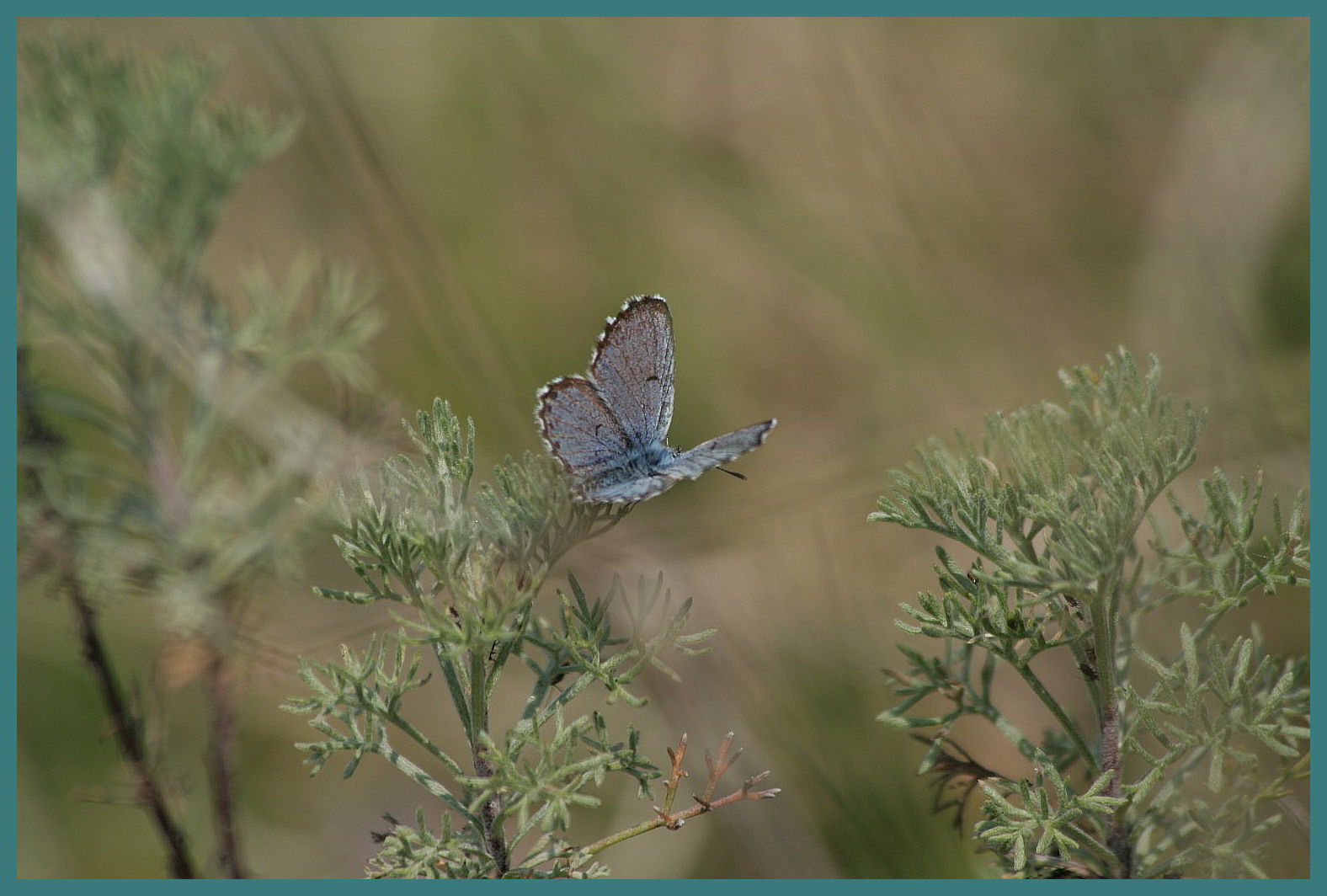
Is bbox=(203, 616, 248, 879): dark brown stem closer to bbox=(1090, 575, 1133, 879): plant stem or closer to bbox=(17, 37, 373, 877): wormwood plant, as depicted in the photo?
bbox=(17, 37, 373, 877): wormwood plant

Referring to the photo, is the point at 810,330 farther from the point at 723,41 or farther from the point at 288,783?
the point at 288,783

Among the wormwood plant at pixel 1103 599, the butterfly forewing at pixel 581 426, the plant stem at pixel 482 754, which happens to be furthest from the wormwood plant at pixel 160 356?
the wormwood plant at pixel 1103 599

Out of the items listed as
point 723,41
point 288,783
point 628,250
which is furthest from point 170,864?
point 723,41

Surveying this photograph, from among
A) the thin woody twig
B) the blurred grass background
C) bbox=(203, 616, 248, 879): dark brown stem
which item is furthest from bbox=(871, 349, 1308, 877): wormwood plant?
the blurred grass background

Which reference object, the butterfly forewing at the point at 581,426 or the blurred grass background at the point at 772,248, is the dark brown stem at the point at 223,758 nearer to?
the butterfly forewing at the point at 581,426

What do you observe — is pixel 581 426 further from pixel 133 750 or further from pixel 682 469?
pixel 133 750
